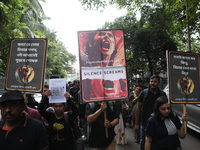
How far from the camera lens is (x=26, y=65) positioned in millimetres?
3326

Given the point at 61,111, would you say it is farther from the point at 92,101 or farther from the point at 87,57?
the point at 87,57

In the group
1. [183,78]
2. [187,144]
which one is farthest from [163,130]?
[187,144]

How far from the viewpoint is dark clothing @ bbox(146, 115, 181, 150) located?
2871mm

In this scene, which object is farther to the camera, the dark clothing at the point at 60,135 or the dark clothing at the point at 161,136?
the dark clothing at the point at 60,135

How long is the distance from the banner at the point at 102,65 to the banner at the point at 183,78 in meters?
0.80

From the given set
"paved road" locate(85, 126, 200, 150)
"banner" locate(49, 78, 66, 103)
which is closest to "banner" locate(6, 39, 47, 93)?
"banner" locate(49, 78, 66, 103)

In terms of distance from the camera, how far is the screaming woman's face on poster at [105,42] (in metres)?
3.46

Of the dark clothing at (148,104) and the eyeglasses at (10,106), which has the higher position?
the eyeglasses at (10,106)

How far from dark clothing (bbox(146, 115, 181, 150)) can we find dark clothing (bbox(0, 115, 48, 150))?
5.06 ft

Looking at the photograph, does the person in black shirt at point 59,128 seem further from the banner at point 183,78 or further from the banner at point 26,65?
the banner at point 183,78

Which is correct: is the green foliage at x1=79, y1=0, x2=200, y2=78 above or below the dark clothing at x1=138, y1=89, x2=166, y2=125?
above

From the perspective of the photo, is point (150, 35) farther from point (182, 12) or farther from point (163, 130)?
point (163, 130)

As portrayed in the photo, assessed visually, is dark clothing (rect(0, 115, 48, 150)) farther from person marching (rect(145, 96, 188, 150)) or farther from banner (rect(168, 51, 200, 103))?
banner (rect(168, 51, 200, 103))

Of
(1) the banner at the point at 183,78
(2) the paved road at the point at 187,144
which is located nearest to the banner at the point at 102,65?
(1) the banner at the point at 183,78
